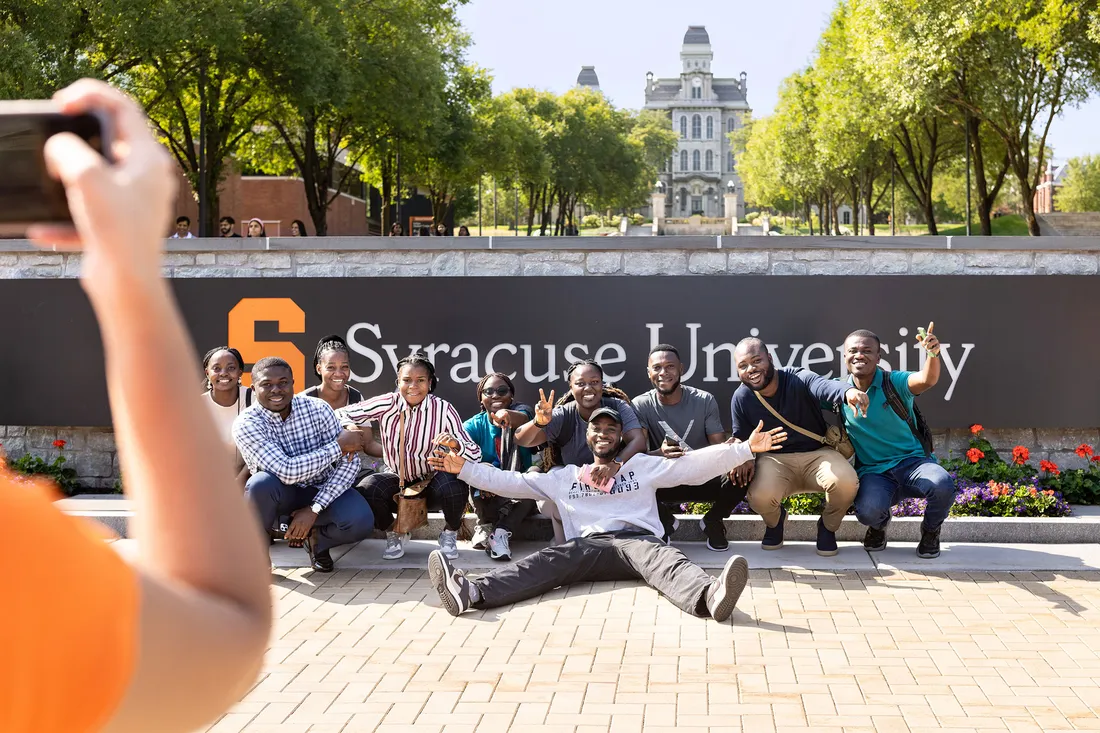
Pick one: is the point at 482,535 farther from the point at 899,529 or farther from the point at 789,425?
the point at 899,529

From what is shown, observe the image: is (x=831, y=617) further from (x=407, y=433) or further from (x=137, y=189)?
(x=137, y=189)

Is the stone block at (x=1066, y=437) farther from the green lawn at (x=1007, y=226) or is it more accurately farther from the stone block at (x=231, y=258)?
the green lawn at (x=1007, y=226)

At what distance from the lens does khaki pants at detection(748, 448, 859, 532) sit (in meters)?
7.52

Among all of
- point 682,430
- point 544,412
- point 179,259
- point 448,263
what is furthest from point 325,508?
point 179,259

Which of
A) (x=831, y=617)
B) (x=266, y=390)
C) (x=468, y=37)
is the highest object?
(x=468, y=37)

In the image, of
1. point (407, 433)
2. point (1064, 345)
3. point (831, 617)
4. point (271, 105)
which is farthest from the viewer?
point (271, 105)

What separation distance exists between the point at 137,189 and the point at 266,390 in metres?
6.63

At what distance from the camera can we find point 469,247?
31.9 ft

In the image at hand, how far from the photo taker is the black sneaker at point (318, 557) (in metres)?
7.39

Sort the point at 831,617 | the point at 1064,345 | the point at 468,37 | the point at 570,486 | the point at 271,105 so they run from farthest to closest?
the point at 468,37 < the point at 271,105 < the point at 1064,345 < the point at 570,486 < the point at 831,617

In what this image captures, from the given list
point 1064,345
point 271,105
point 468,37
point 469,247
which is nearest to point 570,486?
point 469,247

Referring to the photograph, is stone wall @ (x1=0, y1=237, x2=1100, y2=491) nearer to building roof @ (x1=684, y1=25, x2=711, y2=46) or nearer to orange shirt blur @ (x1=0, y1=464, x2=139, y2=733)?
orange shirt blur @ (x1=0, y1=464, x2=139, y2=733)

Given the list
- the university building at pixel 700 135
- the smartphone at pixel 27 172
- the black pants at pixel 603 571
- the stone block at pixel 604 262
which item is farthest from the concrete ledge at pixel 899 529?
the university building at pixel 700 135

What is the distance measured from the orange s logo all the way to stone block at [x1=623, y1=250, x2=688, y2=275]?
2.85 meters
